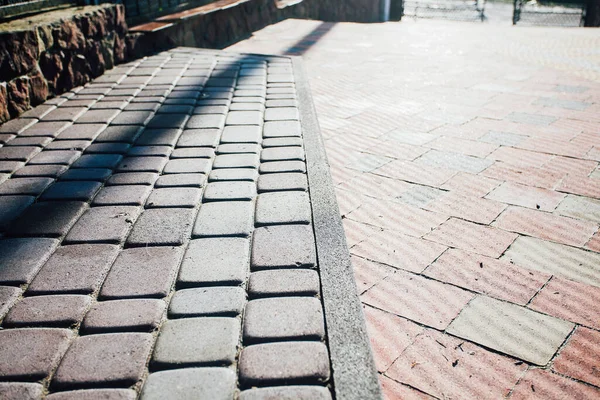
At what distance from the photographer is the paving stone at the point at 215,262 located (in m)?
1.96

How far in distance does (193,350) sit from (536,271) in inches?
57.7

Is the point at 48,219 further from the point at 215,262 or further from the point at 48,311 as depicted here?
the point at 215,262

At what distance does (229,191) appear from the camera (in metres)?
2.65

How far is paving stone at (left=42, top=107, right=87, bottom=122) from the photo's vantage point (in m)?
3.73

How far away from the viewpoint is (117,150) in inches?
125

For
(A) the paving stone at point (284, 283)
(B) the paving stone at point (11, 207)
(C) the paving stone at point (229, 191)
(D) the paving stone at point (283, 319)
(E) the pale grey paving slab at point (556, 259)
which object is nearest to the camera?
(D) the paving stone at point (283, 319)

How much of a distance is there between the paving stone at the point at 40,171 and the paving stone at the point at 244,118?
119 centimetres

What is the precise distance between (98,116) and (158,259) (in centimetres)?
209

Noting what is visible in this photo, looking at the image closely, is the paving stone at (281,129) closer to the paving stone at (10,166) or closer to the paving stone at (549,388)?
the paving stone at (10,166)

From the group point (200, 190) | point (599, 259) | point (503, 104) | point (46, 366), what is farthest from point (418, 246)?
point (503, 104)

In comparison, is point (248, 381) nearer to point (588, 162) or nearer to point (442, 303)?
point (442, 303)

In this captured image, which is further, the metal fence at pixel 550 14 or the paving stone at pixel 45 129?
the metal fence at pixel 550 14

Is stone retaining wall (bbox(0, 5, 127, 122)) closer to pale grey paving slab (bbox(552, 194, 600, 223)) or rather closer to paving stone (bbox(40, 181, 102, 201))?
paving stone (bbox(40, 181, 102, 201))

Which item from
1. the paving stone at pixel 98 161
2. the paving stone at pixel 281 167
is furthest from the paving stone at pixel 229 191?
the paving stone at pixel 98 161
